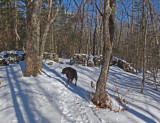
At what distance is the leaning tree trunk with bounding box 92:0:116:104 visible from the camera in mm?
4012

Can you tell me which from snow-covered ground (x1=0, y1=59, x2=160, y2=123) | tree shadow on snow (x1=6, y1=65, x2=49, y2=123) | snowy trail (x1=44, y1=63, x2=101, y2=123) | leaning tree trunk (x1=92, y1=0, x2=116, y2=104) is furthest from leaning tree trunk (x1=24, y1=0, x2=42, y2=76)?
leaning tree trunk (x1=92, y1=0, x2=116, y2=104)

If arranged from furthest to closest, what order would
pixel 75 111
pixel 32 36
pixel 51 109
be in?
pixel 32 36
pixel 75 111
pixel 51 109

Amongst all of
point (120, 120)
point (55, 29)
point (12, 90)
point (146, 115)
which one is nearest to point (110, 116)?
point (120, 120)

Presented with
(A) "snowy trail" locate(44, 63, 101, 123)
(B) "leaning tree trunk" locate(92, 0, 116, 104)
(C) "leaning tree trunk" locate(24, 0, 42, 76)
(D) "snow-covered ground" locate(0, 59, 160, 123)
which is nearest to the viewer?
(D) "snow-covered ground" locate(0, 59, 160, 123)

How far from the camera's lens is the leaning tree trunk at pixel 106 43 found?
158 inches

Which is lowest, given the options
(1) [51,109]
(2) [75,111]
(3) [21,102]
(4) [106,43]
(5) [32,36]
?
(2) [75,111]

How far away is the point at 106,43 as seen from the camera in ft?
13.4

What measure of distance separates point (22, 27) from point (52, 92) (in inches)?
620

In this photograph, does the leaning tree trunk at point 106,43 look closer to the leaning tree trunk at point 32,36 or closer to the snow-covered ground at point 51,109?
the snow-covered ground at point 51,109

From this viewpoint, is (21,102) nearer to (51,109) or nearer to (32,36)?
(51,109)

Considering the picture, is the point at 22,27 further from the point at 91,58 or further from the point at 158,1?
the point at 158,1

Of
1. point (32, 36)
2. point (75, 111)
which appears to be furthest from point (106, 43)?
point (32, 36)

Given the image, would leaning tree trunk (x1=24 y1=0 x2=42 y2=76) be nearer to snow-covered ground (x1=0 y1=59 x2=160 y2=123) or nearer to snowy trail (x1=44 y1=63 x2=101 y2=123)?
snow-covered ground (x1=0 y1=59 x2=160 y2=123)

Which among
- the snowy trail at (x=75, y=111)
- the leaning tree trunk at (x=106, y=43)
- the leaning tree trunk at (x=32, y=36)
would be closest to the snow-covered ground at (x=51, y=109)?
the snowy trail at (x=75, y=111)
